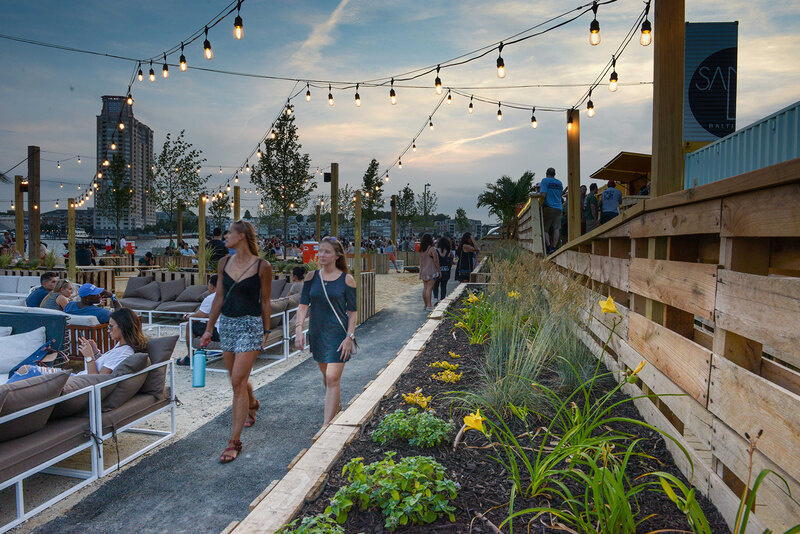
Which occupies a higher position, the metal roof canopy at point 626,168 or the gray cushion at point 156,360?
the metal roof canopy at point 626,168

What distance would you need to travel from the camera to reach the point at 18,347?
488 centimetres

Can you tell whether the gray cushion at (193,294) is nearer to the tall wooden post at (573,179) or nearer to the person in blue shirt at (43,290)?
the person in blue shirt at (43,290)

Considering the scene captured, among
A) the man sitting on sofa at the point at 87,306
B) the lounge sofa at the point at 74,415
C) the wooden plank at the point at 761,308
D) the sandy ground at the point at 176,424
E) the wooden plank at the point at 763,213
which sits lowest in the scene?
the sandy ground at the point at 176,424

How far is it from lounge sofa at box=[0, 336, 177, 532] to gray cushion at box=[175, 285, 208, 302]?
5649 millimetres

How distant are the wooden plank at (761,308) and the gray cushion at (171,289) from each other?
995 centimetres

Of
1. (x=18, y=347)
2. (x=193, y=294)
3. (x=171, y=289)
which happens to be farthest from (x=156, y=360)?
(x=171, y=289)

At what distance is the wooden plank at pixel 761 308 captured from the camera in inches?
50.1

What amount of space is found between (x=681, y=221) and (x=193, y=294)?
925 centimetres

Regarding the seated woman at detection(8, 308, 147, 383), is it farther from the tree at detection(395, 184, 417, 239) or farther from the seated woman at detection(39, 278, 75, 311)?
the tree at detection(395, 184, 417, 239)

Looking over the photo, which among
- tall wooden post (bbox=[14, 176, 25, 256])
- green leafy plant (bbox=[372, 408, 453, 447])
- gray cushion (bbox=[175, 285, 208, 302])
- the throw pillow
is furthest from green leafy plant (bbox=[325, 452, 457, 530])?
tall wooden post (bbox=[14, 176, 25, 256])

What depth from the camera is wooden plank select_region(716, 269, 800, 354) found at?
4.17 ft

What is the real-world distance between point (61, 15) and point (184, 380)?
39.2 ft

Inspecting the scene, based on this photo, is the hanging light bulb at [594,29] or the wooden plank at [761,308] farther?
the hanging light bulb at [594,29]

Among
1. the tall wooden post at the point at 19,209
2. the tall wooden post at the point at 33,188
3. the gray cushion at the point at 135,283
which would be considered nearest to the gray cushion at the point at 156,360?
the gray cushion at the point at 135,283
